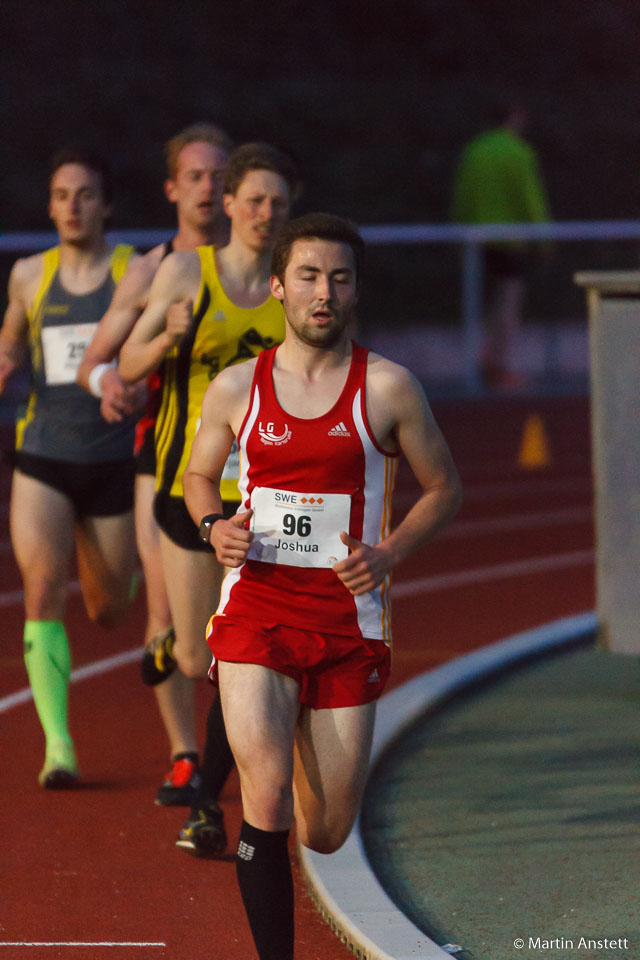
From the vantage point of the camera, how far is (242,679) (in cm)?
429

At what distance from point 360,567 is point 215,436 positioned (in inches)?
22.4

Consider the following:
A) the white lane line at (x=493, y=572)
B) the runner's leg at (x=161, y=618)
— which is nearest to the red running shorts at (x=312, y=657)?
the runner's leg at (x=161, y=618)

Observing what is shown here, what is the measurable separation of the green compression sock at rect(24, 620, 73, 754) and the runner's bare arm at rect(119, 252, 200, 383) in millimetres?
1356

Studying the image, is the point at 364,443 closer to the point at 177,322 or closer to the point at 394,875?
the point at 177,322

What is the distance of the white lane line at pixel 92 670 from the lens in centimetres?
759

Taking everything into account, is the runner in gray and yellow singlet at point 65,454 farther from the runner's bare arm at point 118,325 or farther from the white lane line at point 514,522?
the white lane line at point 514,522

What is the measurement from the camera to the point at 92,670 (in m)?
8.20

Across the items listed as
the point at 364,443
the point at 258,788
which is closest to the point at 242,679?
the point at 258,788

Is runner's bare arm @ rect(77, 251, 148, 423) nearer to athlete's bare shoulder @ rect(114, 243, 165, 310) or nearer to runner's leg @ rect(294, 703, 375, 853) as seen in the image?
athlete's bare shoulder @ rect(114, 243, 165, 310)

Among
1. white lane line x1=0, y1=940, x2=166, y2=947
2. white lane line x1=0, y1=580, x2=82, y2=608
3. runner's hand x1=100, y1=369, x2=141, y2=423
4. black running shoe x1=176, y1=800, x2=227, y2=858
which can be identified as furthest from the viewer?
white lane line x1=0, y1=580, x2=82, y2=608

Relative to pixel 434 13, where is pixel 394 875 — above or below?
below

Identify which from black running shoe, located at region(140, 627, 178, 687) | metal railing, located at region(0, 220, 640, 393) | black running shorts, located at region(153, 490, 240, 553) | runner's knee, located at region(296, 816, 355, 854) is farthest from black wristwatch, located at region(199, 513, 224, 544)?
metal railing, located at region(0, 220, 640, 393)

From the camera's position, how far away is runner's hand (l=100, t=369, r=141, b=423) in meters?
5.68

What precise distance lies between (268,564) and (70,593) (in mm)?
5839
